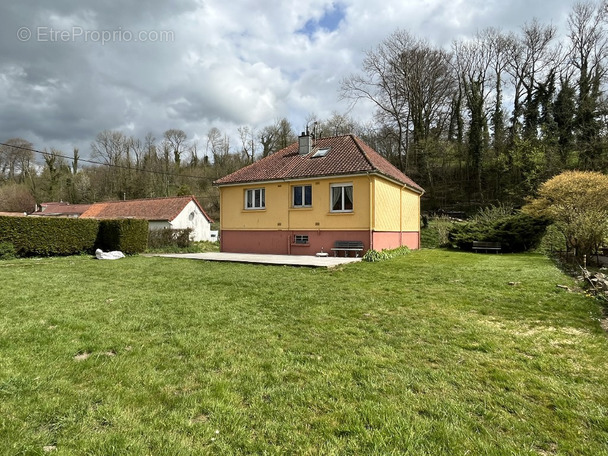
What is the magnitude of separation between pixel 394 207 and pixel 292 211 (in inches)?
213

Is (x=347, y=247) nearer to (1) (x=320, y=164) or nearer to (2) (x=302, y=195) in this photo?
(2) (x=302, y=195)

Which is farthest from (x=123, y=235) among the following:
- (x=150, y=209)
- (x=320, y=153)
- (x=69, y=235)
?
(x=150, y=209)

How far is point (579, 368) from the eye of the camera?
3.47 meters

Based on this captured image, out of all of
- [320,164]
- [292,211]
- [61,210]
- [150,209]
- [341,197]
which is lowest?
[292,211]

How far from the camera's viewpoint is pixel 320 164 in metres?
16.7

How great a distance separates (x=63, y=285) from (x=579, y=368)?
385 inches

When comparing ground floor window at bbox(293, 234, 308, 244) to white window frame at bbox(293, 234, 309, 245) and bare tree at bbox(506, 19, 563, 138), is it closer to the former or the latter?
A: white window frame at bbox(293, 234, 309, 245)

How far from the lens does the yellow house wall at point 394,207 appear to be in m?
15.4

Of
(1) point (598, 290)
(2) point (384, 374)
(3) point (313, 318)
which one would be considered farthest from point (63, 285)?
(1) point (598, 290)

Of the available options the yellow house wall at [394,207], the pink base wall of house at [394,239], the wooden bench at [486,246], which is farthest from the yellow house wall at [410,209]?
the wooden bench at [486,246]

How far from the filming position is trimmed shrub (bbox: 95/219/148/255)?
1748cm

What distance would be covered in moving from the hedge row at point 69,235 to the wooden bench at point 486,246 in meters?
18.7

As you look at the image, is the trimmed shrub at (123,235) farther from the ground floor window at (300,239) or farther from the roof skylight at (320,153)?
the roof skylight at (320,153)

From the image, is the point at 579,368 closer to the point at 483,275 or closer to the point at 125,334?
the point at 125,334
